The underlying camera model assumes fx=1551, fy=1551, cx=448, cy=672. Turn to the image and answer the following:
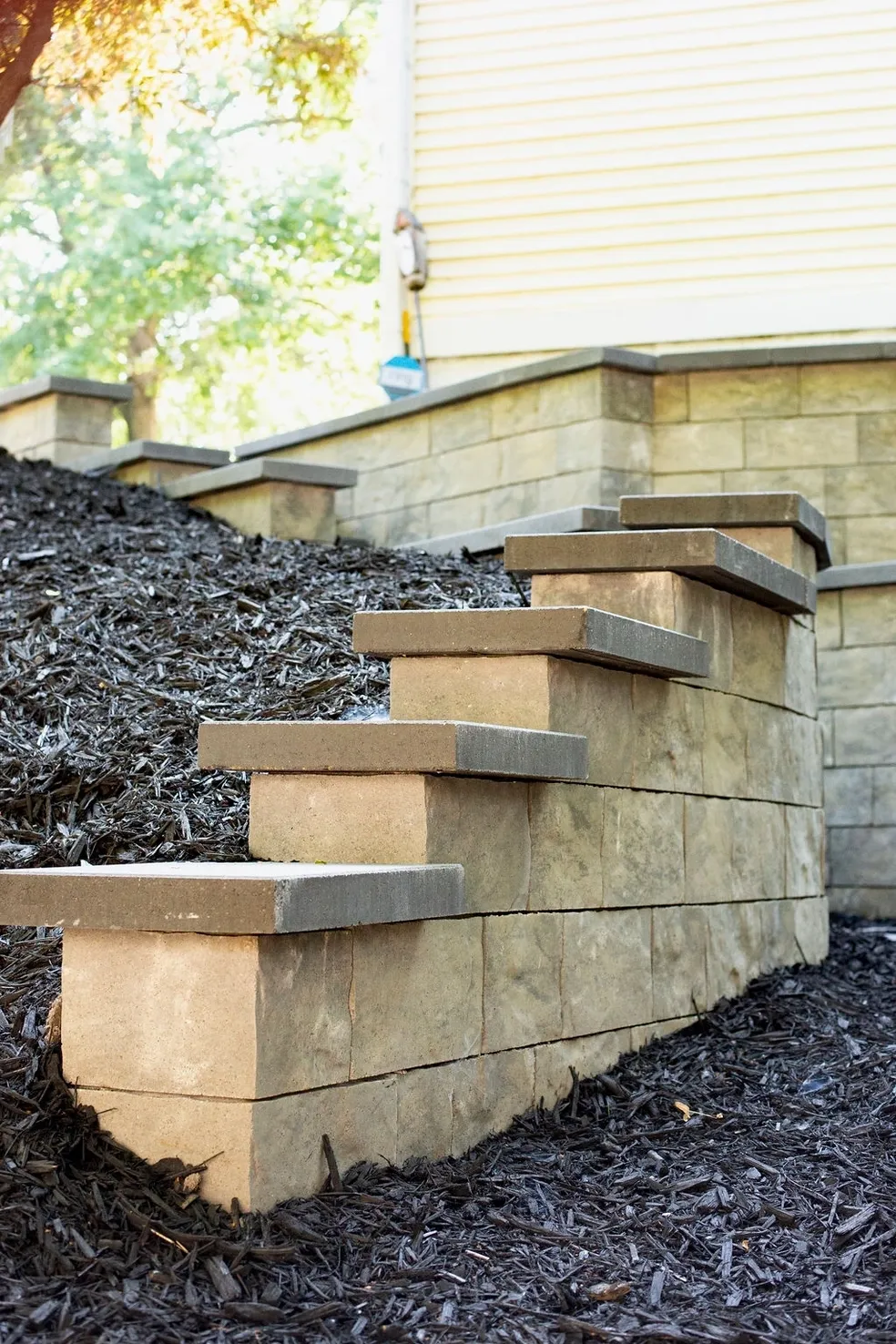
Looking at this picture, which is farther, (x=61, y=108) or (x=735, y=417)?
(x=61, y=108)

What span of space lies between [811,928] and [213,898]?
364 centimetres

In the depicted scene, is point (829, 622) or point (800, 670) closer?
point (800, 670)

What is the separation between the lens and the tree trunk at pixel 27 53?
236 inches

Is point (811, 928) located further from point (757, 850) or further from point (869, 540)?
point (869, 540)

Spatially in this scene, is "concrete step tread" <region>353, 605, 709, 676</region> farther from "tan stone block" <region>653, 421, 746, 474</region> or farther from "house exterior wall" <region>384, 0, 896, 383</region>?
"house exterior wall" <region>384, 0, 896, 383</region>

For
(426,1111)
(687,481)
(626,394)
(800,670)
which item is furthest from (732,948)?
(626,394)

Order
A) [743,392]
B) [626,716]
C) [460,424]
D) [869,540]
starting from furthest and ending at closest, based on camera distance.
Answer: [460,424]
[743,392]
[869,540]
[626,716]

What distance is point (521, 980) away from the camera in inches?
169

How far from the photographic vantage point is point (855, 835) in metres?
7.25

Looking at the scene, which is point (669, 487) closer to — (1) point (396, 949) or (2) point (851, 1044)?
(2) point (851, 1044)

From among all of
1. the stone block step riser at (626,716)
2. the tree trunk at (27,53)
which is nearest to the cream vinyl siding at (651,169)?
the stone block step riser at (626,716)

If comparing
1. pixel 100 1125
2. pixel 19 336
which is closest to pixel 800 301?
pixel 100 1125

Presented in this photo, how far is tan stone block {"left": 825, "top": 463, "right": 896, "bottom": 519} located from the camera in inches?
316

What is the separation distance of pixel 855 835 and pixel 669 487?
2.22 metres
